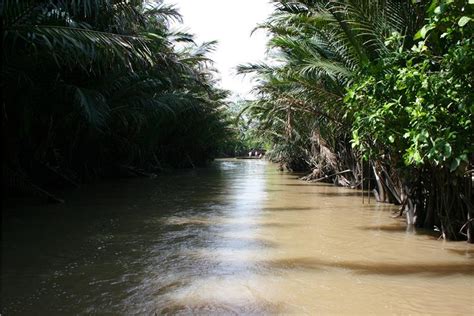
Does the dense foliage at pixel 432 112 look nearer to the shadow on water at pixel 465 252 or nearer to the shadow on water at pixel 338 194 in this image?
the shadow on water at pixel 465 252

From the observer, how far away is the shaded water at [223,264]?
403cm

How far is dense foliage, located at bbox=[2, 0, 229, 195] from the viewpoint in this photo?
6.75 m

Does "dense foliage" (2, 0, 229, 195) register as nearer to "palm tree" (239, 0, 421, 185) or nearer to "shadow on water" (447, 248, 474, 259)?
"palm tree" (239, 0, 421, 185)

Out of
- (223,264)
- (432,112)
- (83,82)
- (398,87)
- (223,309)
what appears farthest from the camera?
(83,82)

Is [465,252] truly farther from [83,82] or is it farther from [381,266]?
[83,82]

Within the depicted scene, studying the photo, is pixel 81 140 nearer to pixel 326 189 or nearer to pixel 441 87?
pixel 326 189

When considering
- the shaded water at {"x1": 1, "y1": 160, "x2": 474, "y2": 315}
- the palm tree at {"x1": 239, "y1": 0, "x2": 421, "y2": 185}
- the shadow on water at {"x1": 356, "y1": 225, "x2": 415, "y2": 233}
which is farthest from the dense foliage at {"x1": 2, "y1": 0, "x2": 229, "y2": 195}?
the shadow on water at {"x1": 356, "y1": 225, "x2": 415, "y2": 233}

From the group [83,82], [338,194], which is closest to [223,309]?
[83,82]

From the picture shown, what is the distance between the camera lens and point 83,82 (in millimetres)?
10547

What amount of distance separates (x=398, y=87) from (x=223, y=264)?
3.18 meters

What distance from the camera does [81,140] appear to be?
44.0 ft

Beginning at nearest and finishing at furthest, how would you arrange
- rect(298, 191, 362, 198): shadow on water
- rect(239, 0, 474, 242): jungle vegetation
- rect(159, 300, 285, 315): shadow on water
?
1. rect(159, 300, 285, 315): shadow on water
2. rect(239, 0, 474, 242): jungle vegetation
3. rect(298, 191, 362, 198): shadow on water

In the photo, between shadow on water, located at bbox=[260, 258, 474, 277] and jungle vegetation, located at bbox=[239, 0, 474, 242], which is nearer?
jungle vegetation, located at bbox=[239, 0, 474, 242]

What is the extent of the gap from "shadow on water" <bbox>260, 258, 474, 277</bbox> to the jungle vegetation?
3.99ft
